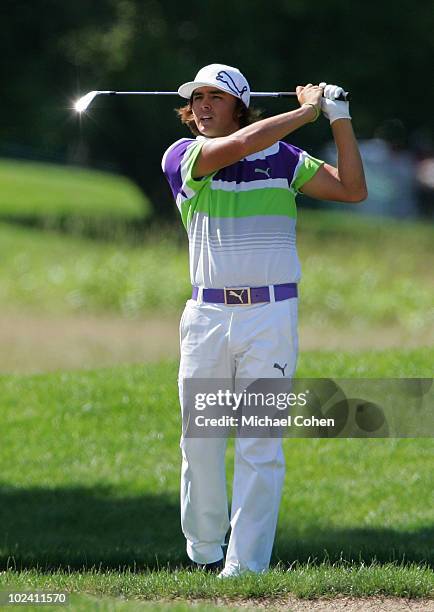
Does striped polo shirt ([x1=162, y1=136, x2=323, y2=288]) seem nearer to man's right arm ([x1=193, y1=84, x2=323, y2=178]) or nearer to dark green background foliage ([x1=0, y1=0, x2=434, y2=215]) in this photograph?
man's right arm ([x1=193, y1=84, x2=323, y2=178])

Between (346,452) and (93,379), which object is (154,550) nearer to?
(346,452)

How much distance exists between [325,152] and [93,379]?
28.3 metres

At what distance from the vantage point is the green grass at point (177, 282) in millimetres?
16047

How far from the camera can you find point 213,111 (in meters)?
5.89

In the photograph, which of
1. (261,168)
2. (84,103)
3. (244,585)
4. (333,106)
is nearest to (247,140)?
(261,168)

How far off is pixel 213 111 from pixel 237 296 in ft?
2.84

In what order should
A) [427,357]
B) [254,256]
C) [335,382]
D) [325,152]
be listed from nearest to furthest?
[254,256], [335,382], [427,357], [325,152]

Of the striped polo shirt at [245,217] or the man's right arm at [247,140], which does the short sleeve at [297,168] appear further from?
the man's right arm at [247,140]

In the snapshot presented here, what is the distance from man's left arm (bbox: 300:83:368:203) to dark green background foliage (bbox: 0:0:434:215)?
19.8m

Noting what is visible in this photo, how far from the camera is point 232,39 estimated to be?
2705cm

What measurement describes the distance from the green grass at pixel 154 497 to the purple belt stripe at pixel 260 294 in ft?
3.88

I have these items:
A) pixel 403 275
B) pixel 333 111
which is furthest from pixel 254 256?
pixel 403 275

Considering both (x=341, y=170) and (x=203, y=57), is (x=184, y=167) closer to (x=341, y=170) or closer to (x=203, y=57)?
(x=341, y=170)

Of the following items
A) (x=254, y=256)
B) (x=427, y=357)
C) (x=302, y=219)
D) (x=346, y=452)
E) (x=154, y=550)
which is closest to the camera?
(x=254, y=256)
